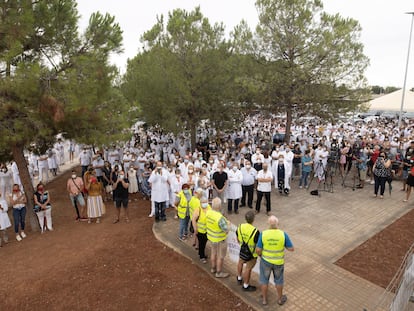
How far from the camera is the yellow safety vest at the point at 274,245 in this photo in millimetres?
4418

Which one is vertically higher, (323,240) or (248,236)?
(248,236)

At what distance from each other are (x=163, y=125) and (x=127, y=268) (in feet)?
28.2

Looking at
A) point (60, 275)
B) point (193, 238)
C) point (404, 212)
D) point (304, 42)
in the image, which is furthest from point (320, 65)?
point (60, 275)

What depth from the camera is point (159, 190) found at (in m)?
8.20

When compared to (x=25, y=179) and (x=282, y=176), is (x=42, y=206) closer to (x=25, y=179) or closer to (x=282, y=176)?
(x=25, y=179)

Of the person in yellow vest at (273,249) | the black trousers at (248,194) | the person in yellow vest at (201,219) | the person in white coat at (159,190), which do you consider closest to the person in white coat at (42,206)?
the person in white coat at (159,190)

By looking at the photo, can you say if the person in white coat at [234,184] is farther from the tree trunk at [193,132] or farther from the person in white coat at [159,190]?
the tree trunk at [193,132]

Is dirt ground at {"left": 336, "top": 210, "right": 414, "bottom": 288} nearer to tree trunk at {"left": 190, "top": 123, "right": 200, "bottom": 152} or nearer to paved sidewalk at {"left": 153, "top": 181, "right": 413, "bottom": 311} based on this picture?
paved sidewalk at {"left": 153, "top": 181, "right": 413, "bottom": 311}

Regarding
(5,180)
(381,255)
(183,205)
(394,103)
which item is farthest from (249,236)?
(394,103)

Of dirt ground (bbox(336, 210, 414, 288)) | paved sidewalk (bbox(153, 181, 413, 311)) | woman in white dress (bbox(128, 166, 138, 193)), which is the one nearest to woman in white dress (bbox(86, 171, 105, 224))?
paved sidewalk (bbox(153, 181, 413, 311))

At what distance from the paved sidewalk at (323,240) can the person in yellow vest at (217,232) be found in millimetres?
308

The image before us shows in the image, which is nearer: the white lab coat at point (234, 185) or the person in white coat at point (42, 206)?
the person in white coat at point (42, 206)

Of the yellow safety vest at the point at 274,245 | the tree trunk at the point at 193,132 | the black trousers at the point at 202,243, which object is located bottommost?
the black trousers at the point at 202,243

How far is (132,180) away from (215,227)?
21.5 ft
